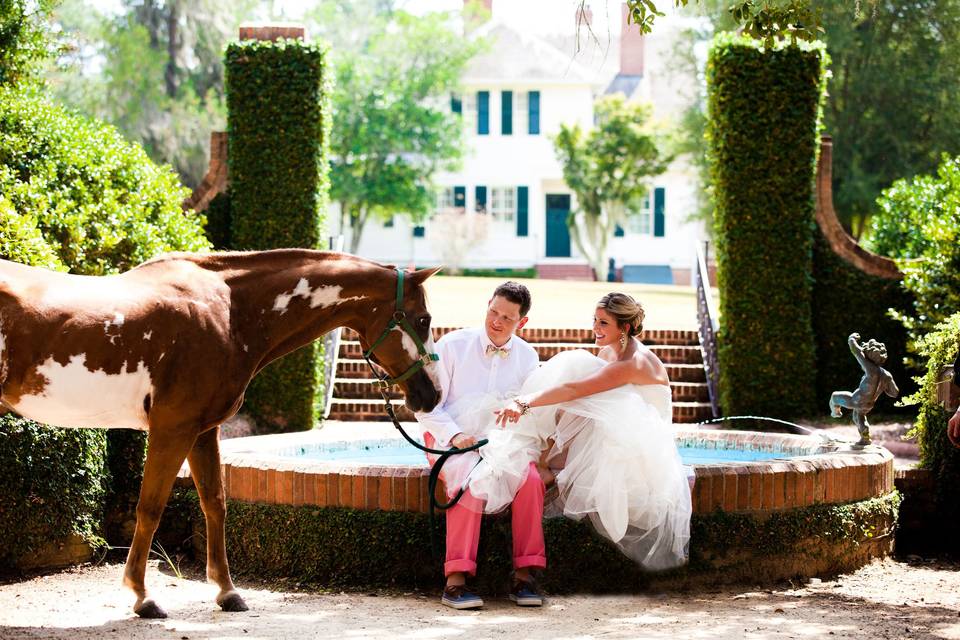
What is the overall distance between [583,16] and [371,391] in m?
7.66

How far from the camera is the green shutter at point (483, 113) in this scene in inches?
1421

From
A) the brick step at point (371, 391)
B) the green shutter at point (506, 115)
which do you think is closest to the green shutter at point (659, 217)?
the green shutter at point (506, 115)

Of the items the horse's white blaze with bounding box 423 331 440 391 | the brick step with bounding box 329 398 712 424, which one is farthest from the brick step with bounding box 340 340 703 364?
the horse's white blaze with bounding box 423 331 440 391

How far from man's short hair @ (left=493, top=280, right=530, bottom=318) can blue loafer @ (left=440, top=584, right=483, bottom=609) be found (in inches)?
57.6

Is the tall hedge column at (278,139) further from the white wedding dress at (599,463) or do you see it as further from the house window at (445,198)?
the house window at (445,198)

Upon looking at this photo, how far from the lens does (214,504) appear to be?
5539 mm

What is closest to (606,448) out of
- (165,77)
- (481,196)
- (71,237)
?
(71,237)

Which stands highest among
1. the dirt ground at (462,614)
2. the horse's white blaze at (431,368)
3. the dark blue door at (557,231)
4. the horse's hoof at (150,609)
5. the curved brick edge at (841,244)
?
the dark blue door at (557,231)

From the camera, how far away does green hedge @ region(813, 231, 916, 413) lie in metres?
12.6

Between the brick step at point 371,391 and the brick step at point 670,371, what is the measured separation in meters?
0.26

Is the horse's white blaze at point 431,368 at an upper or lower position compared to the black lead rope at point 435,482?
upper

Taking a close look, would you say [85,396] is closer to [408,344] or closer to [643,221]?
[408,344]

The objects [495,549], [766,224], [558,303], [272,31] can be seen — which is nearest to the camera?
[495,549]

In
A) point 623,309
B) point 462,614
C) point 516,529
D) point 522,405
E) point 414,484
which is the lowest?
point 462,614
